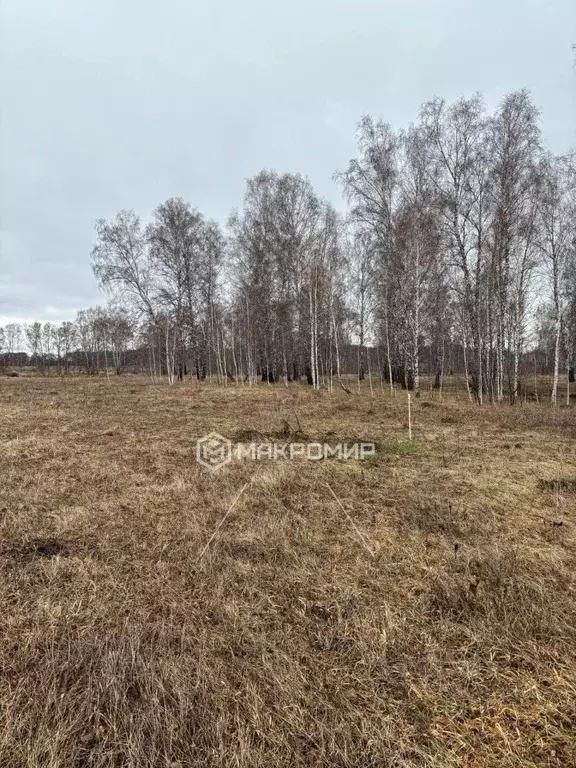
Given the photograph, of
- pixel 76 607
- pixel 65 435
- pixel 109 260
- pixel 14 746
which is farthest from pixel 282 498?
pixel 109 260

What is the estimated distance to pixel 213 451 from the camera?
6.93m

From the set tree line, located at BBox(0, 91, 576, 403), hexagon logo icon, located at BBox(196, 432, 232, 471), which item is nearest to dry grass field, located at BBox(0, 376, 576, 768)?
hexagon logo icon, located at BBox(196, 432, 232, 471)

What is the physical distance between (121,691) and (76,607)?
89 cm

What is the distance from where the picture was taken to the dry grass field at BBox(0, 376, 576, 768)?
1645 millimetres

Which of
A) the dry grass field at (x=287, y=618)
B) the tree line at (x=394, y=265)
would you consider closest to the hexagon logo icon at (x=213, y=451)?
the dry grass field at (x=287, y=618)

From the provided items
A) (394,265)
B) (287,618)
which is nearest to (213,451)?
(287,618)

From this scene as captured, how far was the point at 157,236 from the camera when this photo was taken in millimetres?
24250

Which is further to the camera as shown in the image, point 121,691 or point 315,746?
point 121,691

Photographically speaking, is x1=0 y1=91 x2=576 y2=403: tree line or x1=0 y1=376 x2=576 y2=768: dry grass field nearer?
x1=0 y1=376 x2=576 y2=768: dry grass field

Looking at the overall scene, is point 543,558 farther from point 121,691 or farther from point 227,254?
point 227,254

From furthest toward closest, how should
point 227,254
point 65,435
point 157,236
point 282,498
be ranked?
point 227,254, point 157,236, point 65,435, point 282,498

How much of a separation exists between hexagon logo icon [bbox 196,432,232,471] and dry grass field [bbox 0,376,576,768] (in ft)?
1.76

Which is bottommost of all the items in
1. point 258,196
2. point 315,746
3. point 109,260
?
point 315,746

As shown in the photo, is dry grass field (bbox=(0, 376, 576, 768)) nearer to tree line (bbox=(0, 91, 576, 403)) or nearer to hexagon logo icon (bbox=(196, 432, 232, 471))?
hexagon logo icon (bbox=(196, 432, 232, 471))
